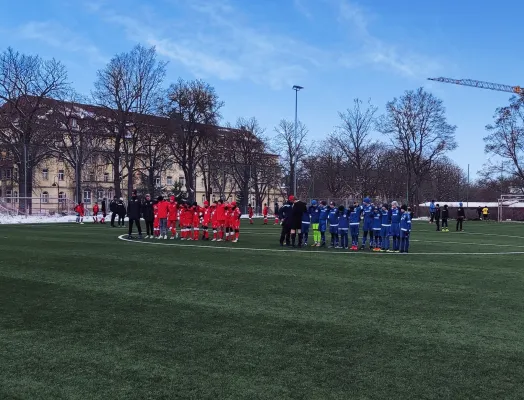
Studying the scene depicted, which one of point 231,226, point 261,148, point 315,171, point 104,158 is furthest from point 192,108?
point 231,226

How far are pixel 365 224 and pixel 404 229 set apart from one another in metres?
2.46

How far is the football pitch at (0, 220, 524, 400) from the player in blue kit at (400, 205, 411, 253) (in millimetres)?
4812

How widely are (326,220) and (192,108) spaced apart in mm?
42409

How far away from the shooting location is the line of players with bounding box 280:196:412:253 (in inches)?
743

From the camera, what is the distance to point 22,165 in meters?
55.8

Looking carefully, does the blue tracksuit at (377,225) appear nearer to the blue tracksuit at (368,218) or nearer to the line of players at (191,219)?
the blue tracksuit at (368,218)

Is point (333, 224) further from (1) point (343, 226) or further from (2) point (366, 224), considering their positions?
(2) point (366, 224)

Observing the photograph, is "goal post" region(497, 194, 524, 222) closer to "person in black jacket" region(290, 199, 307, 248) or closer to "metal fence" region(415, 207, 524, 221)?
"metal fence" region(415, 207, 524, 221)

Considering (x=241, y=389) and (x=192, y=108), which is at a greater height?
(x=192, y=108)

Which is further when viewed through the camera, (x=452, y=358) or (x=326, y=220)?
(x=326, y=220)

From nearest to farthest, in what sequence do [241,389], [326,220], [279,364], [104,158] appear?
1. [241,389]
2. [279,364]
3. [326,220]
4. [104,158]

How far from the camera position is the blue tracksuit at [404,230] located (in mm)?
18297

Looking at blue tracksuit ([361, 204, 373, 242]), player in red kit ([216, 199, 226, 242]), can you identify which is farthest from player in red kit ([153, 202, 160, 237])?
blue tracksuit ([361, 204, 373, 242])

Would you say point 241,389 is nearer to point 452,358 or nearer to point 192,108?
point 452,358
